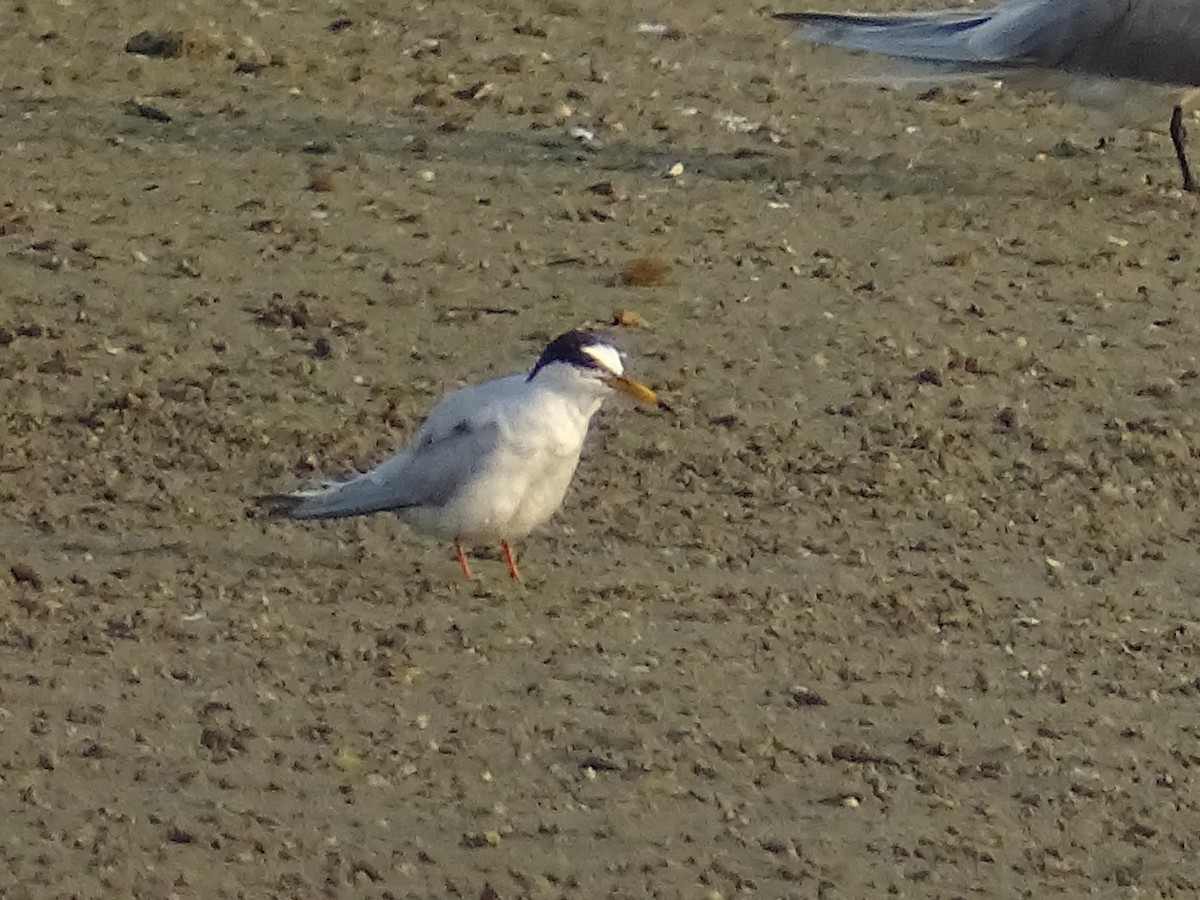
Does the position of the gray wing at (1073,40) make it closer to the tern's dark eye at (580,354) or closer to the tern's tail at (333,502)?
the tern's dark eye at (580,354)

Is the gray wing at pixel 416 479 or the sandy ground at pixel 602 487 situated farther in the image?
the gray wing at pixel 416 479

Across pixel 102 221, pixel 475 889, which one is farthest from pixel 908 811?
pixel 102 221

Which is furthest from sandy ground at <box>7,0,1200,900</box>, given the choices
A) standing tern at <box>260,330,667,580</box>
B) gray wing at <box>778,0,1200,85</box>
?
gray wing at <box>778,0,1200,85</box>

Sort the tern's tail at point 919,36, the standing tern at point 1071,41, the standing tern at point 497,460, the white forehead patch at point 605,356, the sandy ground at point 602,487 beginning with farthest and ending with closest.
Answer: the tern's tail at point 919,36, the standing tern at point 1071,41, the white forehead patch at point 605,356, the standing tern at point 497,460, the sandy ground at point 602,487

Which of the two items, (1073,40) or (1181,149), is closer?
(1181,149)

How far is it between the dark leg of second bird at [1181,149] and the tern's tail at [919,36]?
0.62 meters

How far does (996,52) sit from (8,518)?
4.62 metres

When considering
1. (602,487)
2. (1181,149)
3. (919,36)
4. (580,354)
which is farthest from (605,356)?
(919,36)

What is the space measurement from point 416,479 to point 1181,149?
4.14m

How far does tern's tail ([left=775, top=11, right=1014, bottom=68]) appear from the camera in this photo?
898cm

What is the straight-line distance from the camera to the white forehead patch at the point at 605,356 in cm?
523

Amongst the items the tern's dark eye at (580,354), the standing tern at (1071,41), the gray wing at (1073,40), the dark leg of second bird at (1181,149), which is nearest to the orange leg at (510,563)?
the tern's dark eye at (580,354)

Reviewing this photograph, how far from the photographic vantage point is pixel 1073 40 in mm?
8867

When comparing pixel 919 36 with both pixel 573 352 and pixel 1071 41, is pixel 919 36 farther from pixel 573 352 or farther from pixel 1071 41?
pixel 573 352
